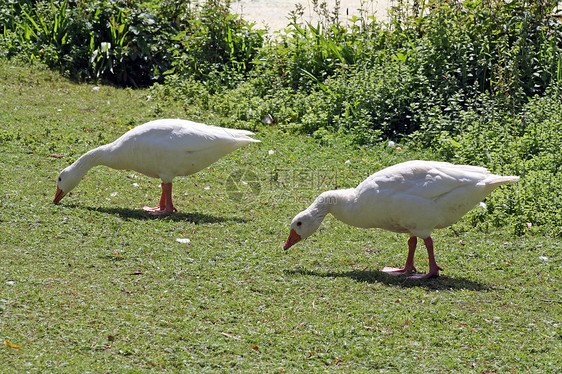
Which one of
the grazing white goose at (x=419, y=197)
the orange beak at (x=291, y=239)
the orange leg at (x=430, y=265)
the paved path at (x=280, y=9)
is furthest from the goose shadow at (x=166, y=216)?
the paved path at (x=280, y=9)

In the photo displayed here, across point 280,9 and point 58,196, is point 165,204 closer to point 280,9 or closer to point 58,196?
point 58,196

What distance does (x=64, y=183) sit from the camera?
328 inches

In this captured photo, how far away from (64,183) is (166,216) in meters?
1.24

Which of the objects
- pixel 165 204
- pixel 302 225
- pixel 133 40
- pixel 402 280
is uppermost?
pixel 133 40

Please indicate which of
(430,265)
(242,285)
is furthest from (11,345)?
(430,265)

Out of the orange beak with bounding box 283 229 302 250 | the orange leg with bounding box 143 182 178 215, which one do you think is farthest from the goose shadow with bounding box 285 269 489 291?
the orange leg with bounding box 143 182 178 215

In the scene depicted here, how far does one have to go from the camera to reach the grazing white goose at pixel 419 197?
6.67m

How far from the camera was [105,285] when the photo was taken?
249 inches

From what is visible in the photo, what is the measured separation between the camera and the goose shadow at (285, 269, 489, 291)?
673 cm

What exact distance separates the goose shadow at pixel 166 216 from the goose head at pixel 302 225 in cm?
134

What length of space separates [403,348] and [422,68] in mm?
6709

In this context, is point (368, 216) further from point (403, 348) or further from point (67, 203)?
point (67, 203)

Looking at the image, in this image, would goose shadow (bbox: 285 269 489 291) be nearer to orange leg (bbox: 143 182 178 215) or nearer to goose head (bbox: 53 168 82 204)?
orange leg (bbox: 143 182 178 215)

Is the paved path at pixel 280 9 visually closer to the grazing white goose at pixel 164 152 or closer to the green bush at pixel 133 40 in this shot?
the green bush at pixel 133 40
